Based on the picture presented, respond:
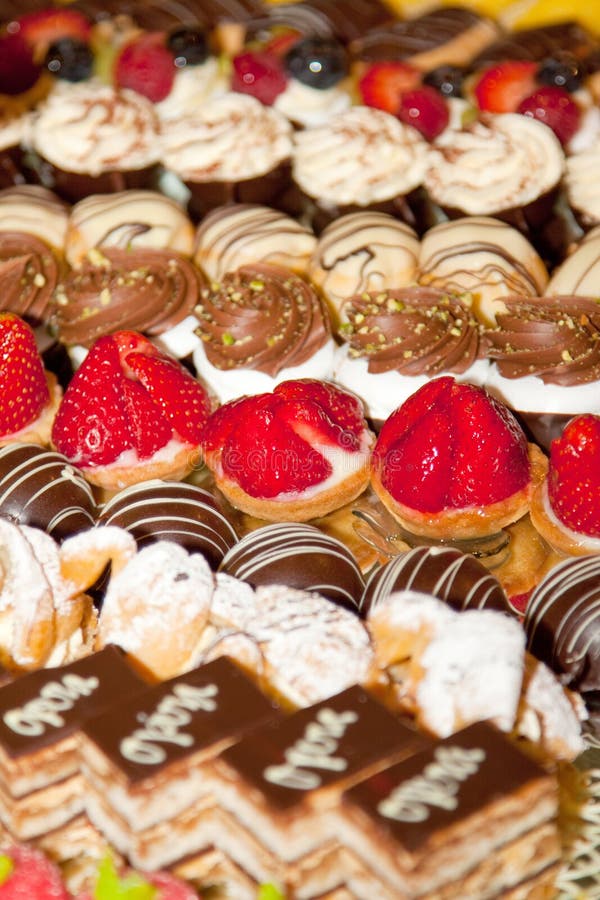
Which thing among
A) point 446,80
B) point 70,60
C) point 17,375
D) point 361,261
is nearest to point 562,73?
point 446,80

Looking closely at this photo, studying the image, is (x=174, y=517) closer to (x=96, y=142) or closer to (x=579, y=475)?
(x=579, y=475)

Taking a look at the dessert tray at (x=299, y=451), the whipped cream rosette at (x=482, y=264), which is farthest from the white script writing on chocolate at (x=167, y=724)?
the whipped cream rosette at (x=482, y=264)

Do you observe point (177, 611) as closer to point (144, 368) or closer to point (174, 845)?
point (174, 845)

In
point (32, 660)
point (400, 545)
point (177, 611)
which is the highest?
point (177, 611)

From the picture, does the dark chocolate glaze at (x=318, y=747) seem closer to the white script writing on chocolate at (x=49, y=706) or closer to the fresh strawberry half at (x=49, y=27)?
the white script writing on chocolate at (x=49, y=706)

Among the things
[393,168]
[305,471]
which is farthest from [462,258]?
[305,471]

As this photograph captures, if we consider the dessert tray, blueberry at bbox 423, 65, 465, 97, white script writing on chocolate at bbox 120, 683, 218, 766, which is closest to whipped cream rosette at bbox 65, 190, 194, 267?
the dessert tray
